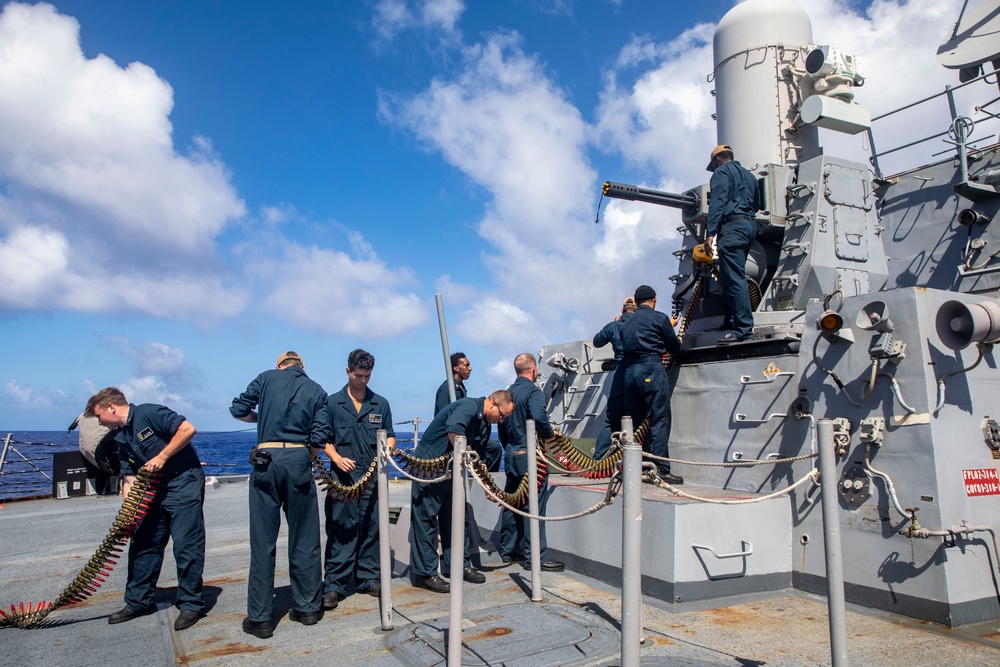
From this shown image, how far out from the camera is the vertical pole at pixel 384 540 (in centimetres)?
414

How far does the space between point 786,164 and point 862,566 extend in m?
4.41

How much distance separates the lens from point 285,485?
438 centimetres

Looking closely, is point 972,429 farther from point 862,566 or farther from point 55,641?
point 55,641

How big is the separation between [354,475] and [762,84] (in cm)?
582

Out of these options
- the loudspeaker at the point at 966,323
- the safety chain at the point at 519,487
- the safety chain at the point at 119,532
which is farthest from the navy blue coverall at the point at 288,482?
the loudspeaker at the point at 966,323

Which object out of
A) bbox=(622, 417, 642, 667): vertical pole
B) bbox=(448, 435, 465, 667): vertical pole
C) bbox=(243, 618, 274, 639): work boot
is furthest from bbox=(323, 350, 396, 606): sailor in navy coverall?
bbox=(622, 417, 642, 667): vertical pole

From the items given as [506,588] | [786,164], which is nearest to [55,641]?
[506,588]

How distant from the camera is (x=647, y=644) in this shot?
12.2 ft

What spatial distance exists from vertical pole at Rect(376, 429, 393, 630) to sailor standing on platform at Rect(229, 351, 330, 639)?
431 millimetres

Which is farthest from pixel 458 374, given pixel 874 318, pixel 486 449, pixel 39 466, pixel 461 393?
pixel 39 466

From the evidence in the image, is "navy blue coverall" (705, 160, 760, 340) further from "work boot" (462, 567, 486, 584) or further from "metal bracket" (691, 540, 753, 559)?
"work boot" (462, 567, 486, 584)

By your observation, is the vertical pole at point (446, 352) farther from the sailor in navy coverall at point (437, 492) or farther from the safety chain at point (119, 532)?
the safety chain at point (119, 532)

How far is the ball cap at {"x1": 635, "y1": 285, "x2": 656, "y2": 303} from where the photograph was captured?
6.30 meters

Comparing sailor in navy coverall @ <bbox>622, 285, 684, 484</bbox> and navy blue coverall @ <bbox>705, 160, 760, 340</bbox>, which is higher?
navy blue coverall @ <bbox>705, 160, 760, 340</bbox>
